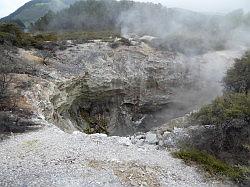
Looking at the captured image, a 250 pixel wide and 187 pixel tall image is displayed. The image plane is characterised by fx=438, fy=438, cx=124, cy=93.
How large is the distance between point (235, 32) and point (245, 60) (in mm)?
17848

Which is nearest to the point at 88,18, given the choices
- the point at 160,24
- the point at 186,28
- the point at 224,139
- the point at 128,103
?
the point at 160,24

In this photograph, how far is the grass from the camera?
14406 mm

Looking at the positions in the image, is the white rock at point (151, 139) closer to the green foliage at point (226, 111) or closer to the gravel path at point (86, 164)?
the gravel path at point (86, 164)

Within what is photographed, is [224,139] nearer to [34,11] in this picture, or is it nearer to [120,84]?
Result: [120,84]

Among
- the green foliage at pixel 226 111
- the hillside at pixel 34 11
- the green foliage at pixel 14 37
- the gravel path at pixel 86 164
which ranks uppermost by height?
the green foliage at pixel 14 37

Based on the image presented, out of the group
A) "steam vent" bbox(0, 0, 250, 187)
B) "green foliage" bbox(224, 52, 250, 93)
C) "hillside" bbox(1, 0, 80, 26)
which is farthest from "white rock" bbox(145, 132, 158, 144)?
"hillside" bbox(1, 0, 80, 26)

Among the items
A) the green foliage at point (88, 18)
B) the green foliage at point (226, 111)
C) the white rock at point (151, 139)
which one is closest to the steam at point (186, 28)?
the green foliage at point (88, 18)

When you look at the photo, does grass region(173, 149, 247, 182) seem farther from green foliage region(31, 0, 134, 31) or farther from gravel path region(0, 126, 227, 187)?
green foliage region(31, 0, 134, 31)

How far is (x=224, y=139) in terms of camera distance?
16656 mm

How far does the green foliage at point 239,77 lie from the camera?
23.8 meters

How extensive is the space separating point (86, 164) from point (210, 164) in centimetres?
417

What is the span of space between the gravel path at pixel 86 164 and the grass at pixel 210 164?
1.25ft

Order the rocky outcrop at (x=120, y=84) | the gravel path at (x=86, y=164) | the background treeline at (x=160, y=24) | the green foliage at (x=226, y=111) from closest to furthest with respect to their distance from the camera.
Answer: the gravel path at (x=86, y=164), the green foliage at (x=226, y=111), the rocky outcrop at (x=120, y=84), the background treeline at (x=160, y=24)

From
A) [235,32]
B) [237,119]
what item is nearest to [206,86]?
[235,32]
